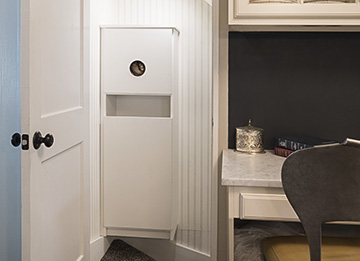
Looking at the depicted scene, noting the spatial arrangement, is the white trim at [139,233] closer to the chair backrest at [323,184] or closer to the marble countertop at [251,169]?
the marble countertop at [251,169]

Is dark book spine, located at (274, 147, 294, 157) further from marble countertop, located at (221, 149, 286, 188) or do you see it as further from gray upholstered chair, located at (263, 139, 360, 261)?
gray upholstered chair, located at (263, 139, 360, 261)

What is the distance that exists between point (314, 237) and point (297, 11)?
1102 millimetres

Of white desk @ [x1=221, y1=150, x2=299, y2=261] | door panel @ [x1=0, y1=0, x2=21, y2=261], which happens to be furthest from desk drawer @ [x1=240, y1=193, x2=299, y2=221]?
door panel @ [x1=0, y1=0, x2=21, y2=261]

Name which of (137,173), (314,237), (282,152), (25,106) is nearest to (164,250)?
(137,173)

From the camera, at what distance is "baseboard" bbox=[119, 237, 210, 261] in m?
3.20

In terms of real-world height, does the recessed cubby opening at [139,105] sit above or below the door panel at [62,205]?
above

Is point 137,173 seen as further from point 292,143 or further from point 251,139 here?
point 292,143

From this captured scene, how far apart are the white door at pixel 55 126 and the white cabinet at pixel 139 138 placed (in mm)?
672

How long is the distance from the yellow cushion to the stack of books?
45 centimetres

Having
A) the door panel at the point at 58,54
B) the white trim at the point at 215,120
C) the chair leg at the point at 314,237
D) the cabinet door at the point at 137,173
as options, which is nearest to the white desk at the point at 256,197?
the chair leg at the point at 314,237

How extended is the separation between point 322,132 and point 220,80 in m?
0.58

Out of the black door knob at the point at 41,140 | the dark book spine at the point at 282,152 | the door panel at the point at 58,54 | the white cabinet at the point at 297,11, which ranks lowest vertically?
the dark book spine at the point at 282,152

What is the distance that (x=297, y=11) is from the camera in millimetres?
1986

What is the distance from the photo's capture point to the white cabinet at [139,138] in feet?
10.0
